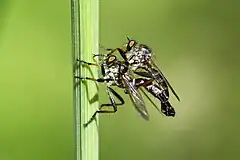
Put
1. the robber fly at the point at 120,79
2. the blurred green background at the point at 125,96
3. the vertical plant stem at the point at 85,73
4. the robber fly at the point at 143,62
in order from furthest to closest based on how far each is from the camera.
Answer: the blurred green background at the point at 125,96 → the robber fly at the point at 143,62 → the robber fly at the point at 120,79 → the vertical plant stem at the point at 85,73

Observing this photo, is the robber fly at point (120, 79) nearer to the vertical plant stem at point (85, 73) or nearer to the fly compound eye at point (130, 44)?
the fly compound eye at point (130, 44)

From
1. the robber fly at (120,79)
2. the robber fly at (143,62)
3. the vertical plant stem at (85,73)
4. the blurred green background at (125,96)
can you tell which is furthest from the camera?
the blurred green background at (125,96)

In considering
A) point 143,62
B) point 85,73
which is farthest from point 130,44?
point 85,73

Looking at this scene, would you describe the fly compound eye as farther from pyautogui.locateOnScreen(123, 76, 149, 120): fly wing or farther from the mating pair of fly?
pyautogui.locateOnScreen(123, 76, 149, 120): fly wing

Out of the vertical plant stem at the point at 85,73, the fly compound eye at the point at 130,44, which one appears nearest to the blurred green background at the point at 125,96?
the fly compound eye at the point at 130,44
